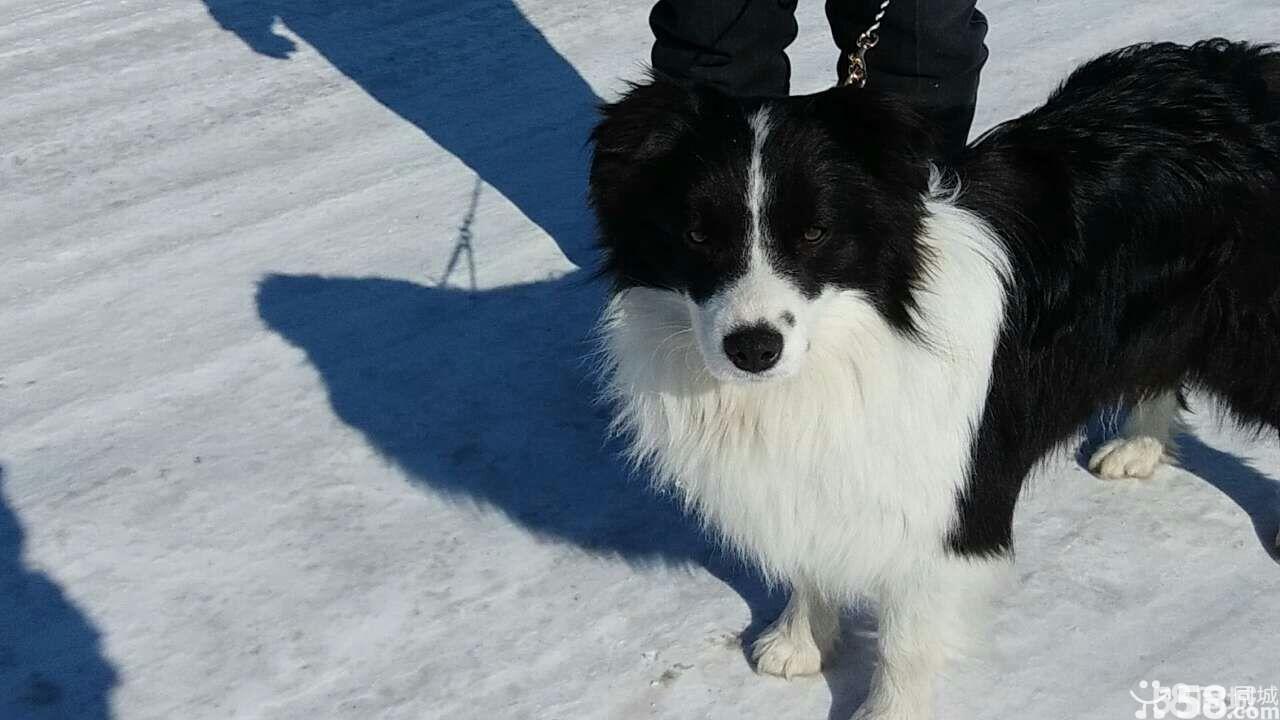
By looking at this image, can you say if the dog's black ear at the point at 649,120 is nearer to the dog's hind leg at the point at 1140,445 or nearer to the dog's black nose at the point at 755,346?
the dog's black nose at the point at 755,346

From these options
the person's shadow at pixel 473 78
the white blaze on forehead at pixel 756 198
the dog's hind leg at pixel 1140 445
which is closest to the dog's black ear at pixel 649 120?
the white blaze on forehead at pixel 756 198

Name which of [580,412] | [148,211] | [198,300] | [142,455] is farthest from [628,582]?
[148,211]

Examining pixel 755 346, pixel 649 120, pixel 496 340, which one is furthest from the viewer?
pixel 496 340

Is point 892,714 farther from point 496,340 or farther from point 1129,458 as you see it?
point 496,340

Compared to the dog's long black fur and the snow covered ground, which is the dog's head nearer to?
the dog's long black fur

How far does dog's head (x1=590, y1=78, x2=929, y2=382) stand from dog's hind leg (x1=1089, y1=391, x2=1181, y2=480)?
1.18m

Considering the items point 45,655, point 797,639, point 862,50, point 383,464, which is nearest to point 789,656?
point 797,639

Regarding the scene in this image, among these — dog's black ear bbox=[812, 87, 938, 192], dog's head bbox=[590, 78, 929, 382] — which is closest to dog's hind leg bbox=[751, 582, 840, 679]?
dog's head bbox=[590, 78, 929, 382]

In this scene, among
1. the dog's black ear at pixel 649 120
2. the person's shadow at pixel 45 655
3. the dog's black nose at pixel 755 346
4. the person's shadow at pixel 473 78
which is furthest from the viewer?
the person's shadow at pixel 473 78

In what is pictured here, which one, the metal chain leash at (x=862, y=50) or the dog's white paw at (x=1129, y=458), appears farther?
the dog's white paw at (x=1129, y=458)

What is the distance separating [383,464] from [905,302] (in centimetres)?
163

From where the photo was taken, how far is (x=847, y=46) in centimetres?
340

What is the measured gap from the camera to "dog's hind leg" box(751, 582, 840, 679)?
278cm

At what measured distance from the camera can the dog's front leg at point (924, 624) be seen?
2568 millimetres
